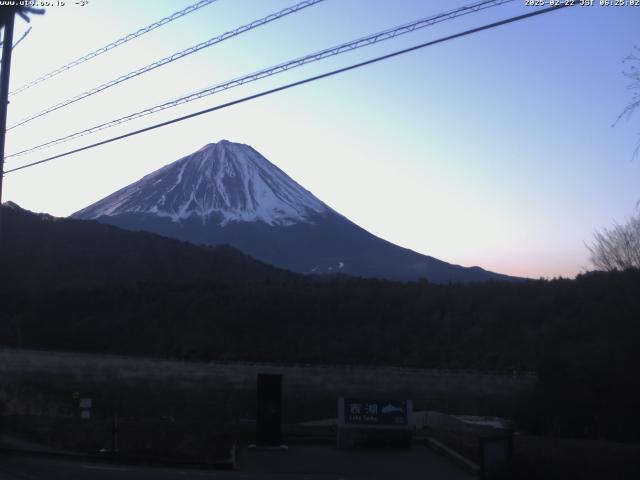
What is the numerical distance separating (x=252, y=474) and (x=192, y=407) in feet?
110

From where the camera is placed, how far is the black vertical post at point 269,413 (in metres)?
21.6

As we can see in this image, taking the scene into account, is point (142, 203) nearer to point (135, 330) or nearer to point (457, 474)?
point (135, 330)

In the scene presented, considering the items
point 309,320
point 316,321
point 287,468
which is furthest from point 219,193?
point 287,468

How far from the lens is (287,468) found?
61.7ft

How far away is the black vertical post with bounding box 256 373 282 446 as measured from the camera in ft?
70.8

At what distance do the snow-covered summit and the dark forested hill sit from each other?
49.5 meters

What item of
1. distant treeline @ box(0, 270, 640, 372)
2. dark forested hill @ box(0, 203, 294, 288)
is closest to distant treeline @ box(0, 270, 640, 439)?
distant treeline @ box(0, 270, 640, 372)

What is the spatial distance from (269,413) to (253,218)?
6174 inches

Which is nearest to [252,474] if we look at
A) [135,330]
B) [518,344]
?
[518,344]

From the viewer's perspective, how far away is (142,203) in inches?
7018

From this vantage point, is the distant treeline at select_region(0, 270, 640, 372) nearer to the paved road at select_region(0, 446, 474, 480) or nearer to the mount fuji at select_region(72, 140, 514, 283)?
the paved road at select_region(0, 446, 474, 480)

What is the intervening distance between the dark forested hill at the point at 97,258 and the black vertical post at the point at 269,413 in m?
86.4

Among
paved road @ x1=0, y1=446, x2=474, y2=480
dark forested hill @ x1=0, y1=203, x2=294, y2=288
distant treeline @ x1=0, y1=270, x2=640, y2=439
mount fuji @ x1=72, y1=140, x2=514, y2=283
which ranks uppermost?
mount fuji @ x1=72, y1=140, x2=514, y2=283

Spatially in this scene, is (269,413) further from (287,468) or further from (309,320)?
(309,320)
